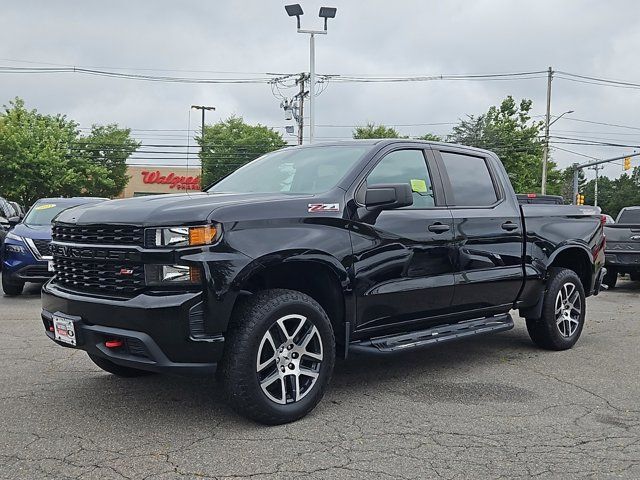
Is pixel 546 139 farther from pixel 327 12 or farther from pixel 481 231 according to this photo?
pixel 481 231

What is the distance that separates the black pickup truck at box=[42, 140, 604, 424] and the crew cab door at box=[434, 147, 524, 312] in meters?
0.02

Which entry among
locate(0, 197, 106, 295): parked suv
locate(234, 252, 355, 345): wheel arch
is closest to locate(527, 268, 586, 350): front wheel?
locate(234, 252, 355, 345): wheel arch

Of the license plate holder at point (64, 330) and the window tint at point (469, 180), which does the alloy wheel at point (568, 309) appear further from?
the license plate holder at point (64, 330)

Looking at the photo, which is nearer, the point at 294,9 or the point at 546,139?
the point at 294,9

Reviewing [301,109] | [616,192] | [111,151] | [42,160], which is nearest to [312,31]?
[301,109]

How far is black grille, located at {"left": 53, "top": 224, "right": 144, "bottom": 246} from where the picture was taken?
4.00 meters

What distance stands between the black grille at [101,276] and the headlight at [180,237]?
Result: 0.60 ft

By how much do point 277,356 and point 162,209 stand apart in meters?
1.14

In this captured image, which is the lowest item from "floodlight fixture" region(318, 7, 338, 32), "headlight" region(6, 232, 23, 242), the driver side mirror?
"headlight" region(6, 232, 23, 242)

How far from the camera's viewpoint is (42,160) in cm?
3606

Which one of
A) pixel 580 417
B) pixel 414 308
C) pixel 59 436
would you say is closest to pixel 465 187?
pixel 414 308

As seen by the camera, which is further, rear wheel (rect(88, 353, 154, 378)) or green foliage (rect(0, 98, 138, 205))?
green foliage (rect(0, 98, 138, 205))

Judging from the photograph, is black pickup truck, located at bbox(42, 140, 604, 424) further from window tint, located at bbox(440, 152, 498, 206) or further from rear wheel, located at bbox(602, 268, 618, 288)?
rear wheel, located at bbox(602, 268, 618, 288)

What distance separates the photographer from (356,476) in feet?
11.4
